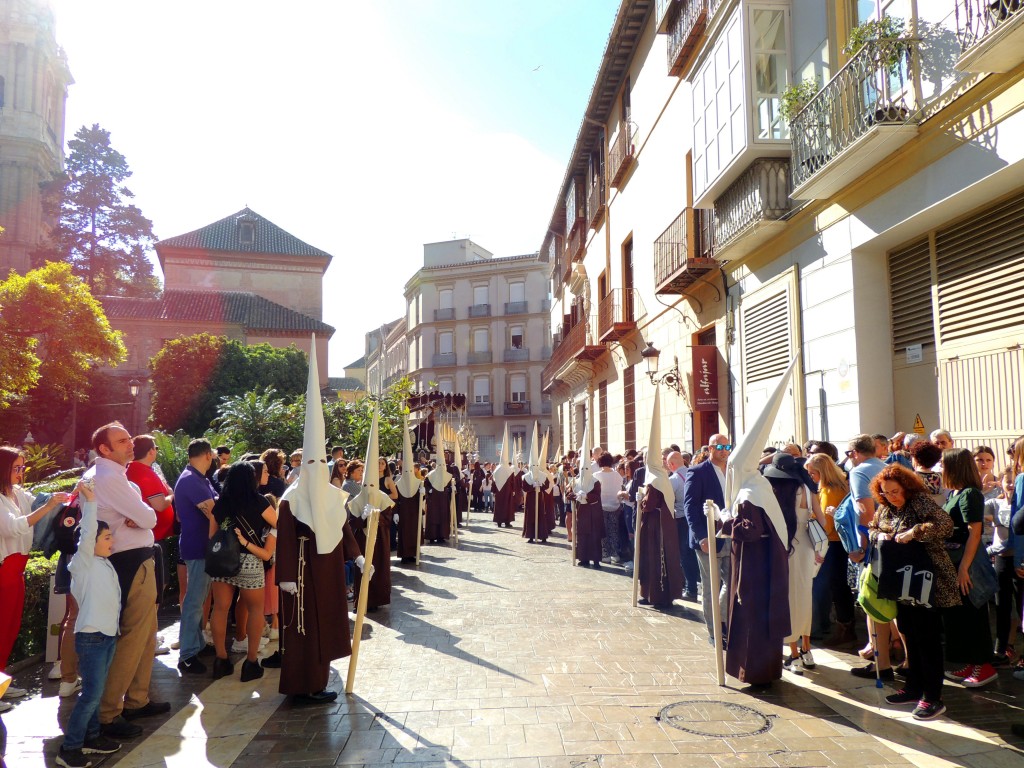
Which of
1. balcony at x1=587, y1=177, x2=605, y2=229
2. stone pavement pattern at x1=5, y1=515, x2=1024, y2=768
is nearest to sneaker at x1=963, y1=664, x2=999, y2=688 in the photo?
stone pavement pattern at x1=5, y1=515, x2=1024, y2=768

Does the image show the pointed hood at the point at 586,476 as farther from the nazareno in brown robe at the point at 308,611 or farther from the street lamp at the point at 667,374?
the nazareno in brown robe at the point at 308,611

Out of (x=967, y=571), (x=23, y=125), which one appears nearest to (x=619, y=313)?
(x=967, y=571)

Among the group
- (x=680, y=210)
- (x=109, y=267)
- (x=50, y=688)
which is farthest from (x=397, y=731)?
(x=109, y=267)

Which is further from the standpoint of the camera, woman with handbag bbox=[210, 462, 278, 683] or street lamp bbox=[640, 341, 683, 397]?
street lamp bbox=[640, 341, 683, 397]

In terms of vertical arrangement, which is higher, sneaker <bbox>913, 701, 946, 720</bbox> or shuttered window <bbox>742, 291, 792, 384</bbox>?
shuttered window <bbox>742, 291, 792, 384</bbox>

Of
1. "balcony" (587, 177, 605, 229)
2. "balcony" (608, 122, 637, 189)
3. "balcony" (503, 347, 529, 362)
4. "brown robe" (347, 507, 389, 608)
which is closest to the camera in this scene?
"brown robe" (347, 507, 389, 608)

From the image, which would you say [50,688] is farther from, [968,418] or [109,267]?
[109,267]

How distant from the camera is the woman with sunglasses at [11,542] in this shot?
18.1 feet

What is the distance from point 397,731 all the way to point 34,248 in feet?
184

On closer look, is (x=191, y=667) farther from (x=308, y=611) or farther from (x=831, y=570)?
(x=831, y=570)

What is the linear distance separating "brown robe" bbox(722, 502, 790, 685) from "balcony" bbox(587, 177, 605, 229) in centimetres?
2001

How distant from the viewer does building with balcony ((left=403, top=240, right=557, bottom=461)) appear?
182ft

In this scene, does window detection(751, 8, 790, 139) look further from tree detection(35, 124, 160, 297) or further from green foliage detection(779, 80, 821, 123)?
tree detection(35, 124, 160, 297)

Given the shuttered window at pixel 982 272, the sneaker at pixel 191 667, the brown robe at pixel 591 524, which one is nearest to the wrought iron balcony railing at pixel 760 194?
the shuttered window at pixel 982 272
